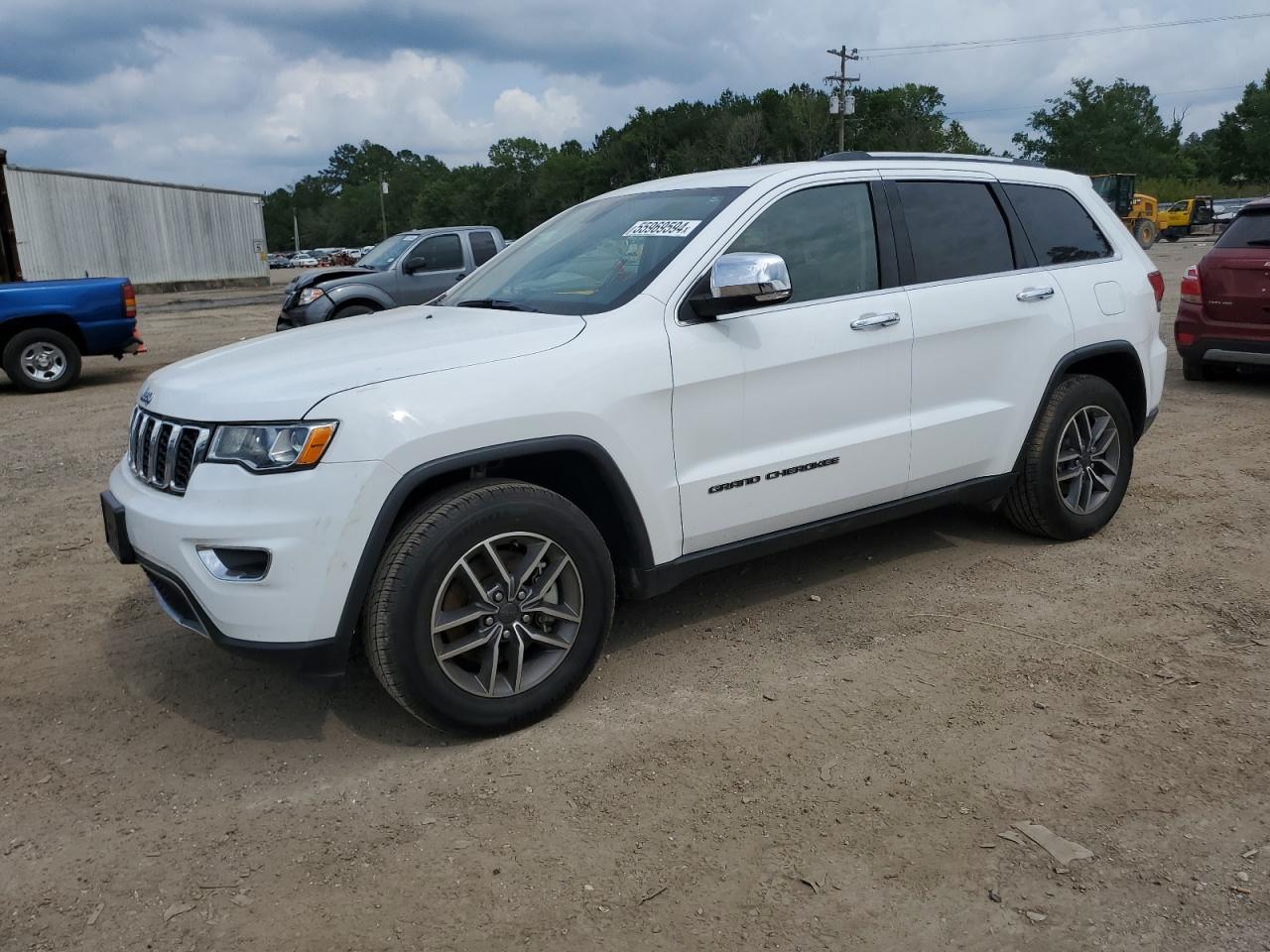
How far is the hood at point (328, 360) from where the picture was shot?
10.5 ft

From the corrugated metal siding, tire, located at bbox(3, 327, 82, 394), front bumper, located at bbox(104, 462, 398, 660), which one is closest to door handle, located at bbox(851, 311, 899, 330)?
front bumper, located at bbox(104, 462, 398, 660)

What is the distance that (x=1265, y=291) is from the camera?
28.9 ft

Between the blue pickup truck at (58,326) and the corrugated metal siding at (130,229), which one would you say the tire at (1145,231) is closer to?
the corrugated metal siding at (130,229)

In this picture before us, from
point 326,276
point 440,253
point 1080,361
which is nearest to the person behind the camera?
point 1080,361

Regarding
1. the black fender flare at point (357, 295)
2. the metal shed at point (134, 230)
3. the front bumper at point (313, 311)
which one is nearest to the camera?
the front bumper at point (313, 311)

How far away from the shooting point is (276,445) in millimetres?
3133

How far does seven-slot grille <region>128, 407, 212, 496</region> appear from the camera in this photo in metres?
3.29

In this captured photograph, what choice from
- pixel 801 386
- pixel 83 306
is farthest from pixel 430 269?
pixel 801 386

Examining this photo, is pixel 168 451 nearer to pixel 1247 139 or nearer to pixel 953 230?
pixel 953 230

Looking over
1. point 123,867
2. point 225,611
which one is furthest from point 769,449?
point 123,867

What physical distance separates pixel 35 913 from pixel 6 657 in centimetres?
188

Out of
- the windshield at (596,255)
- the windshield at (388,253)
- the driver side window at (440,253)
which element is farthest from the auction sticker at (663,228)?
the windshield at (388,253)

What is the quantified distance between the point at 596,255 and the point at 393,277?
9.53m

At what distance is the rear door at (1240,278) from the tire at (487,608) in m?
7.69
